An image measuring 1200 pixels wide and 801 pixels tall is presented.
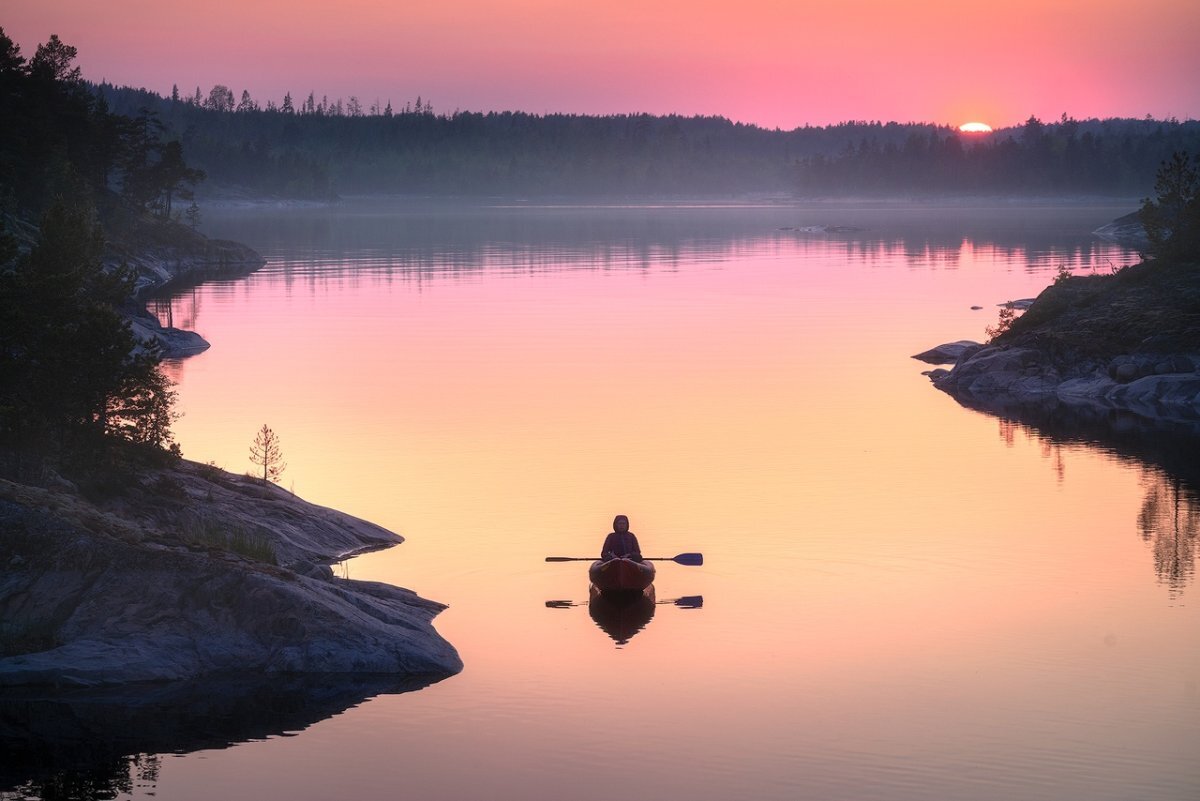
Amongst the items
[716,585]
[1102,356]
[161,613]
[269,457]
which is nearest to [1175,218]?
[1102,356]

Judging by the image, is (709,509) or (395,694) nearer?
(395,694)

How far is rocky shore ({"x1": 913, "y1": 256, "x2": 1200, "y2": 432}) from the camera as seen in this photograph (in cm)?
5812

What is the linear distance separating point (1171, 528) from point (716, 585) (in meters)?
13.0

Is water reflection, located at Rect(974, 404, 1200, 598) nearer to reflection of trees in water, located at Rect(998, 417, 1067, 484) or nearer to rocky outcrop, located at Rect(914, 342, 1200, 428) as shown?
reflection of trees in water, located at Rect(998, 417, 1067, 484)

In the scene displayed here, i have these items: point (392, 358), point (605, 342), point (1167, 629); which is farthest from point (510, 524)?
point (605, 342)

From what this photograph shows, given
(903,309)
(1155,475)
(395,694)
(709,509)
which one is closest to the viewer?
(395,694)

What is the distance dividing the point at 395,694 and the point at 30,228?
62183 mm

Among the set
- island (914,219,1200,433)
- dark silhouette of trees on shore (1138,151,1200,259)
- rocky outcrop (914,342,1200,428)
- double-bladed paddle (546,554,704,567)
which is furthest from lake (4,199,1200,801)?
dark silhouette of trees on shore (1138,151,1200,259)

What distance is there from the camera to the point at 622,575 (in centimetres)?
3055

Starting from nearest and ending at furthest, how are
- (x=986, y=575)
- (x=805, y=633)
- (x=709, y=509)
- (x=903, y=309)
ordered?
(x=805, y=633), (x=986, y=575), (x=709, y=509), (x=903, y=309)

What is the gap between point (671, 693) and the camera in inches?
1019

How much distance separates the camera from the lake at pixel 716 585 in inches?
901

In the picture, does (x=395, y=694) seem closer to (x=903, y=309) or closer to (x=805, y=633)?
(x=805, y=633)

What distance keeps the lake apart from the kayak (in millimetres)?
461
